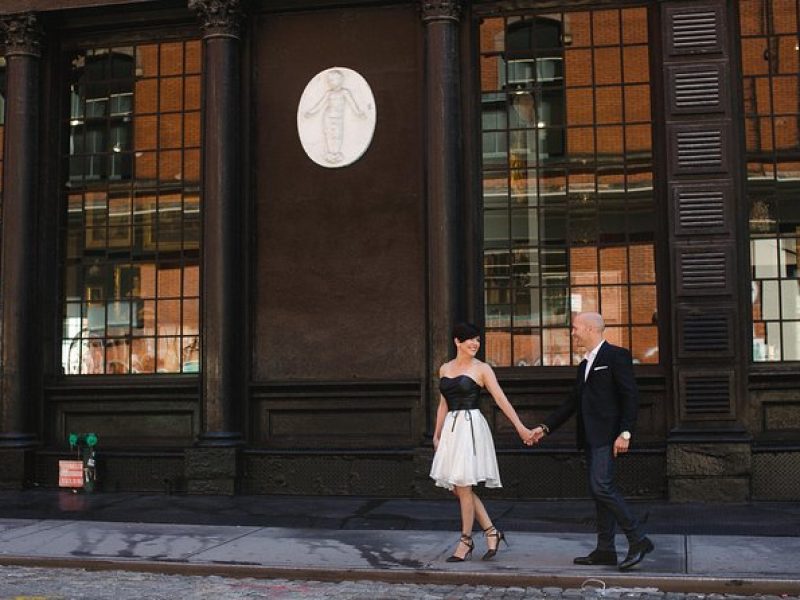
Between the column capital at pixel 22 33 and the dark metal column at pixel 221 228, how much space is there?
7.27 feet

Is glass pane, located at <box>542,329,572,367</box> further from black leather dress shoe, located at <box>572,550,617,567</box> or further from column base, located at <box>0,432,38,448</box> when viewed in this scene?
column base, located at <box>0,432,38,448</box>

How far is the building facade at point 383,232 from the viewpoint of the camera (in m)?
12.0

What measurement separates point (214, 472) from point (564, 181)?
5504mm

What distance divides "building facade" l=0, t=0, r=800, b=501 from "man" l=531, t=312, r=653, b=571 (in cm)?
391

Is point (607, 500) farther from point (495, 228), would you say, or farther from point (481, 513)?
point (495, 228)

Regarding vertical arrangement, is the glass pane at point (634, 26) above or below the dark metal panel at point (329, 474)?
above

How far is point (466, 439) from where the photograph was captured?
819cm

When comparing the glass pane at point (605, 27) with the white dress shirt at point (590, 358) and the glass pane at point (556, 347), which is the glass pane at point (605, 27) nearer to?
the glass pane at point (556, 347)

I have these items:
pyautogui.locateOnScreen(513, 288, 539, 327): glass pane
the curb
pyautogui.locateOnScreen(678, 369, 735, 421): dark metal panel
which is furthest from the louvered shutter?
the curb

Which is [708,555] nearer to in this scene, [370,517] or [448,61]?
[370,517]

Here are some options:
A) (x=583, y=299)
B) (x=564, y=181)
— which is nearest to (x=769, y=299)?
(x=583, y=299)

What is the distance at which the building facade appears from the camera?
472 inches

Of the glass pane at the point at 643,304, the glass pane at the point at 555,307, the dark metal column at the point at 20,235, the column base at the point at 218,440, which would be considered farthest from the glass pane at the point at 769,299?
the dark metal column at the point at 20,235

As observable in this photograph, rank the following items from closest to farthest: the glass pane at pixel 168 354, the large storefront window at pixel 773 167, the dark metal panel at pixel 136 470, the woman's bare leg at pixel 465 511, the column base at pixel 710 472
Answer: the woman's bare leg at pixel 465 511, the column base at pixel 710 472, the large storefront window at pixel 773 167, the dark metal panel at pixel 136 470, the glass pane at pixel 168 354
